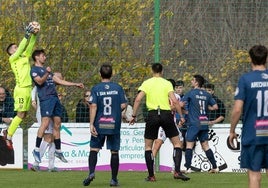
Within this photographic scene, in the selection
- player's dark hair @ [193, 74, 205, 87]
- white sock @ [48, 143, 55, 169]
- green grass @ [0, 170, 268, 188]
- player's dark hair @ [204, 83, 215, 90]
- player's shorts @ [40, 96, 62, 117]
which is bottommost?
green grass @ [0, 170, 268, 188]

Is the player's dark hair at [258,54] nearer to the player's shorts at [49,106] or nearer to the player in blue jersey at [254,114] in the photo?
the player in blue jersey at [254,114]

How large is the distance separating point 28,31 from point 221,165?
5.13 metres

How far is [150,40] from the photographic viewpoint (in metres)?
19.8

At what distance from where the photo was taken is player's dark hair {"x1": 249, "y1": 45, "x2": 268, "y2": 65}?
10531mm

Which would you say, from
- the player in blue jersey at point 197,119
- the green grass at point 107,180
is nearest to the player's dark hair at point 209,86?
the player in blue jersey at point 197,119

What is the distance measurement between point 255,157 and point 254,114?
0.49 meters

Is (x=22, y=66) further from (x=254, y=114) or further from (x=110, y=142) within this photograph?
(x=254, y=114)

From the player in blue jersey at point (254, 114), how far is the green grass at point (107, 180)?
4.30 m

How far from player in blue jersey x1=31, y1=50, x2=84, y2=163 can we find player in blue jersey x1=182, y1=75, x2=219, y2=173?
2546 millimetres

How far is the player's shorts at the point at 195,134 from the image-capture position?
18578mm

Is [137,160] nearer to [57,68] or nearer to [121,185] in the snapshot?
[57,68]

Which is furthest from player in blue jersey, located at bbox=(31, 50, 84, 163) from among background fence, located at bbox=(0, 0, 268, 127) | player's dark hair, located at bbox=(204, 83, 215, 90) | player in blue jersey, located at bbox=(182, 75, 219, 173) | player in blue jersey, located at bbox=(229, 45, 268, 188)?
player in blue jersey, located at bbox=(229, 45, 268, 188)

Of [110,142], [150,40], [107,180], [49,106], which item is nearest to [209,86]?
[150,40]

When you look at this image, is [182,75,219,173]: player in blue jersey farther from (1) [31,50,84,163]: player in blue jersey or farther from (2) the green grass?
(1) [31,50,84,163]: player in blue jersey
